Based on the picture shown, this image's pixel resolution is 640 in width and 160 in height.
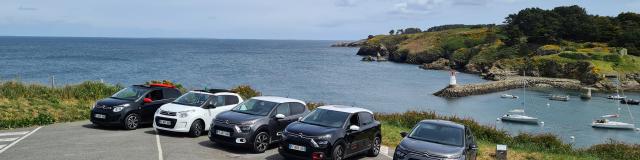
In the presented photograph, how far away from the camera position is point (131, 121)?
20.1 metres

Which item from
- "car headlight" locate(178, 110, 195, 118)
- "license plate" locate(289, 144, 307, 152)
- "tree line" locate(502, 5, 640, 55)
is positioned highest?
"tree line" locate(502, 5, 640, 55)

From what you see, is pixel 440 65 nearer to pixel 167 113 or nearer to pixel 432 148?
pixel 167 113

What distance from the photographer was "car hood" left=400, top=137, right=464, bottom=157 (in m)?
13.9

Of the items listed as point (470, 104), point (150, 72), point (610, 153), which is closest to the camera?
point (610, 153)

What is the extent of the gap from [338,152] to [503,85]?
76899 millimetres

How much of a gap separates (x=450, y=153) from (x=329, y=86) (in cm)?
6829

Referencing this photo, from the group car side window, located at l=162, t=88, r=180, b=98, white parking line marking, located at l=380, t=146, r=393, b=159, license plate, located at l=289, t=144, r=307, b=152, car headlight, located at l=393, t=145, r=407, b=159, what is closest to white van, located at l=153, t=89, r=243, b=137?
car side window, located at l=162, t=88, r=180, b=98

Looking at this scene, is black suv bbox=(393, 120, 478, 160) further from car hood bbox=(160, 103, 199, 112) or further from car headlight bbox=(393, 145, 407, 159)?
car hood bbox=(160, 103, 199, 112)

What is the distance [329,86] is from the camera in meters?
82.2

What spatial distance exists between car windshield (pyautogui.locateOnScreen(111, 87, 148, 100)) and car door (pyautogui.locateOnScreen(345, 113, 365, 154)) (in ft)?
28.2

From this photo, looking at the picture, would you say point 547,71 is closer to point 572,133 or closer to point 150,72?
point 572,133

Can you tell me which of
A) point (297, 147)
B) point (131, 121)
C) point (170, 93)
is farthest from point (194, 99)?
point (297, 147)

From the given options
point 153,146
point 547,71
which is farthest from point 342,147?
point 547,71

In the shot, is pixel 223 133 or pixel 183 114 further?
pixel 183 114
